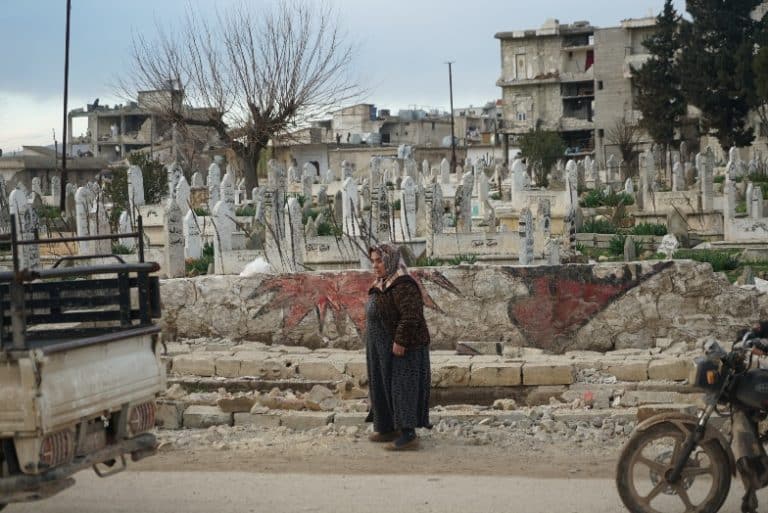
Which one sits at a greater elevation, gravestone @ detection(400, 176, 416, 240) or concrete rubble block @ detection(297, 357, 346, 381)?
gravestone @ detection(400, 176, 416, 240)

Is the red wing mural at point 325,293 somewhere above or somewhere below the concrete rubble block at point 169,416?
above

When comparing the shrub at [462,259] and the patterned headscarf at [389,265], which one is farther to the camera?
the shrub at [462,259]

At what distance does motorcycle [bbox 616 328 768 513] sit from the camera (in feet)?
19.5

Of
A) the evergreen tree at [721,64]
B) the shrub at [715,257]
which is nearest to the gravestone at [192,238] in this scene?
the shrub at [715,257]

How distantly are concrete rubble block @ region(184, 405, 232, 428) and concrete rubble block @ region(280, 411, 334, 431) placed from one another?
569mm

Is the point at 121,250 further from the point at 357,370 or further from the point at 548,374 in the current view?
the point at 548,374

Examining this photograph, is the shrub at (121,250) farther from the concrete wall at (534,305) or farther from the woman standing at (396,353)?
the woman standing at (396,353)

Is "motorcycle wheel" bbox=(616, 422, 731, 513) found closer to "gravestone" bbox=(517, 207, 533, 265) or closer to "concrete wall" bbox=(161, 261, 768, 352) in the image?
"concrete wall" bbox=(161, 261, 768, 352)

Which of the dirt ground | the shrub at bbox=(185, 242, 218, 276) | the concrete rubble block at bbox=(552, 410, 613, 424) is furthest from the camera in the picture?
the shrub at bbox=(185, 242, 218, 276)

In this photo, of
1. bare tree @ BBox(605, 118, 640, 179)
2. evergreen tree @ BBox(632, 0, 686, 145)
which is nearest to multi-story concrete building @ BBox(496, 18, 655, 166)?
bare tree @ BBox(605, 118, 640, 179)

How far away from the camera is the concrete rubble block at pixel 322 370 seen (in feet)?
36.1

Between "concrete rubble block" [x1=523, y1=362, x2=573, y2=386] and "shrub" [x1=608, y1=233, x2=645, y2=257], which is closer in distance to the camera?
"concrete rubble block" [x1=523, y1=362, x2=573, y2=386]

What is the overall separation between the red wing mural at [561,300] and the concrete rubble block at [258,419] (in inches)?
125

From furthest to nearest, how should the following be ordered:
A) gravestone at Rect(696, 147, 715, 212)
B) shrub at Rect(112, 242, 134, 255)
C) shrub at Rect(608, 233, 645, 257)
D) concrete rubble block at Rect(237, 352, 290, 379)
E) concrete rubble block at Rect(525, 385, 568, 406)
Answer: gravestone at Rect(696, 147, 715, 212) < shrub at Rect(112, 242, 134, 255) < shrub at Rect(608, 233, 645, 257) < concrete rubble block at Rect(237, 352, 290, 379) < concrete rubble block at Rect(525, 385, 568, 406)
